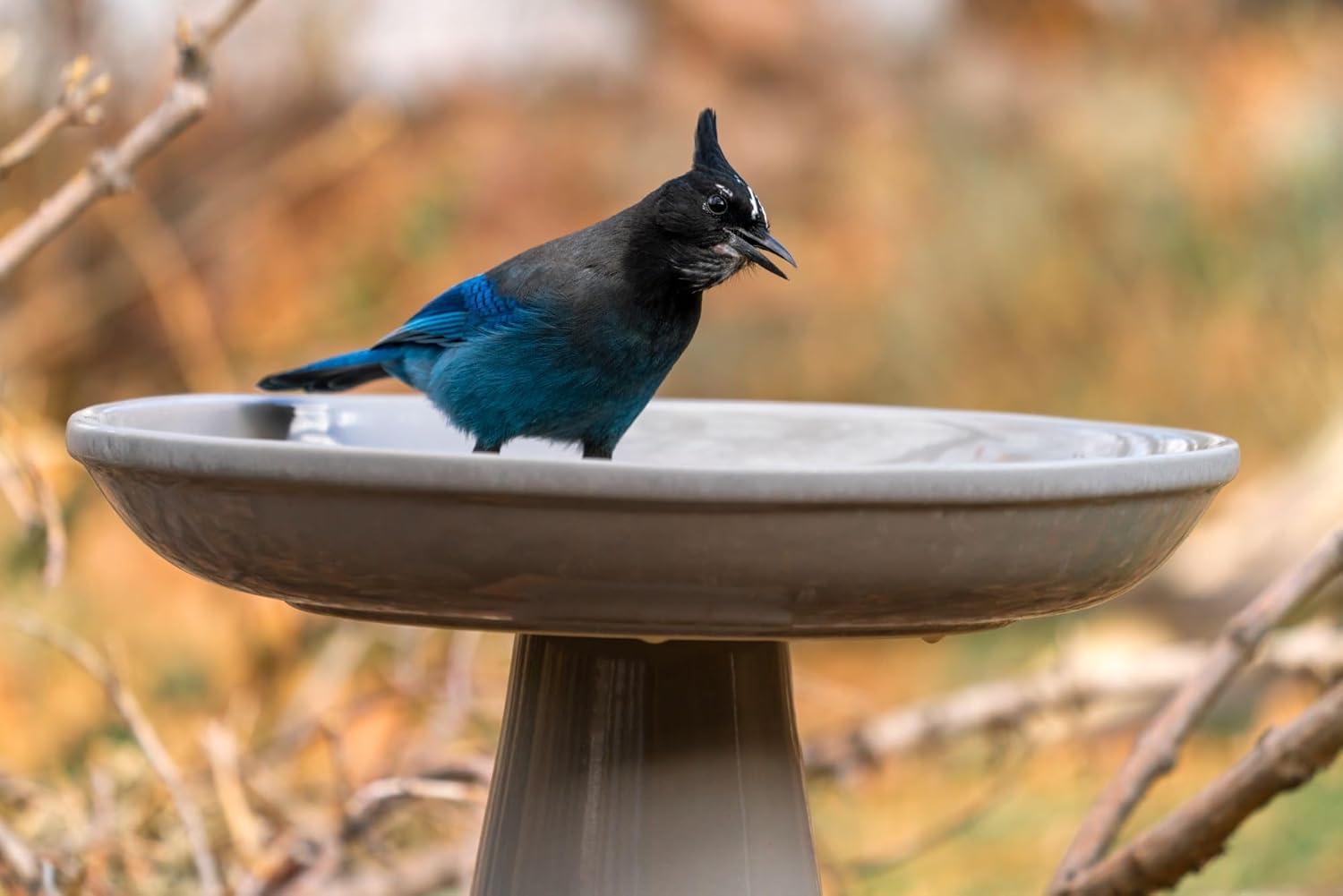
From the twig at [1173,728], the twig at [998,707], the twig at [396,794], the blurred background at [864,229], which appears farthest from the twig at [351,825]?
the blurred background at [864,229]

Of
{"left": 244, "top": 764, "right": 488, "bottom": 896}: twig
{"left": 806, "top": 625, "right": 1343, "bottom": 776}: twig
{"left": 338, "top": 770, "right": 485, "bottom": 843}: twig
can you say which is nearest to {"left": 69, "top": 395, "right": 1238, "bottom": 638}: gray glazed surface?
{"left": 338, "top": 770, "right": 485, "bottom": 843}: twig

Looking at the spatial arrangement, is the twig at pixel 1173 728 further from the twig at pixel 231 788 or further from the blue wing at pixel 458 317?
the twig at pixel 231 788

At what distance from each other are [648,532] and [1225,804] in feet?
2.49

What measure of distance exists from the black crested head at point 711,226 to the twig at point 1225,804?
0.59 metres

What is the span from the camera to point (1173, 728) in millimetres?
1547

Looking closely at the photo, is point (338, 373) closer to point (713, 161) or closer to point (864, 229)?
point (713, 161)

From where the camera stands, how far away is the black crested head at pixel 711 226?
1330 mm

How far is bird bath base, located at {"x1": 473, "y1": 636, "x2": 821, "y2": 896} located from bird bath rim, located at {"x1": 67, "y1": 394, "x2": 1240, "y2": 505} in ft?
1.12

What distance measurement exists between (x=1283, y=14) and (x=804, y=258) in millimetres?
1965

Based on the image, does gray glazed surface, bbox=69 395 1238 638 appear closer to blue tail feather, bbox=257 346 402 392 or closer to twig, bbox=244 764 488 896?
blue tail feather, bbox=257 346 402 392

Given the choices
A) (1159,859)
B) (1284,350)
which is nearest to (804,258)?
(1284,350)

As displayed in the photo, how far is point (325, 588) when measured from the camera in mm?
978

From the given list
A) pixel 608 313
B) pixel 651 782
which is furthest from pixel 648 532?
pixel 608 313

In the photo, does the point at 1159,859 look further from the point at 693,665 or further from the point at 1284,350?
the point at 1284,350
